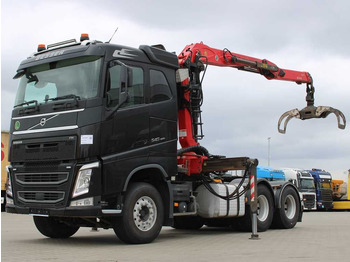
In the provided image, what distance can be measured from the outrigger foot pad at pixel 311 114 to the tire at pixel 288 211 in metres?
2.93

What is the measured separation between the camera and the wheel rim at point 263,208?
13.0 meters

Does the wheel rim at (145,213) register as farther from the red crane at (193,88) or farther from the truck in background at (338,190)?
the truck in background at (338,190)

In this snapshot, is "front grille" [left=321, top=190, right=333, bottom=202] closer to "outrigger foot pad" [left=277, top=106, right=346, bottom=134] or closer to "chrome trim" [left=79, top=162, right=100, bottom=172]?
"outrigger foot pad" [left=277, top=106, right=346, bottom=134]

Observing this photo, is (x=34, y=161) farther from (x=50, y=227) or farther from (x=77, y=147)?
(x=50, y=227)

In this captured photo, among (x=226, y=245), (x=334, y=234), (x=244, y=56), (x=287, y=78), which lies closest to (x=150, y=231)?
(x=226, y=245)

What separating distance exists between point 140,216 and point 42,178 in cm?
190

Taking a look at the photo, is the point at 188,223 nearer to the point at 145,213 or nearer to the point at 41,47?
the point at 145,213

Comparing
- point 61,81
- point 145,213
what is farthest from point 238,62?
point 61,81

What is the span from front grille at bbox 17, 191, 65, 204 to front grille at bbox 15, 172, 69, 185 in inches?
6.9

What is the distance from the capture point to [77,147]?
29.3 feet

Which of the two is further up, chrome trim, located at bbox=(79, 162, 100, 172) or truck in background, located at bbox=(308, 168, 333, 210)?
chrome trim, located at bbox=(79, 162, 100, 172)

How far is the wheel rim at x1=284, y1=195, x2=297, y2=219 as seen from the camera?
14.0m

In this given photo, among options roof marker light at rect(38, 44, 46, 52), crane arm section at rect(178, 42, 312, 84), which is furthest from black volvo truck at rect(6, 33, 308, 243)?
crane arm section at rect(178, 42, 312, 84)

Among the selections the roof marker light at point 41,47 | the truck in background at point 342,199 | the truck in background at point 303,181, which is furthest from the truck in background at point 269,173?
the roof marker light at point 41,47
